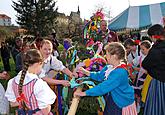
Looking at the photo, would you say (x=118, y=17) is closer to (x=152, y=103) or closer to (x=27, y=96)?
(x=152, y=103)

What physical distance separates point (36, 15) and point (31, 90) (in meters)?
38.7

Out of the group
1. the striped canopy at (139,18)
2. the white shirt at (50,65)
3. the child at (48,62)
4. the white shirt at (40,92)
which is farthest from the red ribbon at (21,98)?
the striped canopy at (139,18)

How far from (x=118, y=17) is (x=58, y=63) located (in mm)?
9162

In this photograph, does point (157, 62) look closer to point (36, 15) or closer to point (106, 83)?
point (106, 83)

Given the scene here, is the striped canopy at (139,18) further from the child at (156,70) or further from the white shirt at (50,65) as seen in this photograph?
the child at (156,70)

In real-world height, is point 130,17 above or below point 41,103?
above

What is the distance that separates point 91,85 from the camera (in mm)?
3242

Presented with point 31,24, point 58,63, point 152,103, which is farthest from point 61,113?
point 31,24

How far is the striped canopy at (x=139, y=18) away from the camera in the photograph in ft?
41.0

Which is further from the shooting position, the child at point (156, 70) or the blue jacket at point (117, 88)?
the child at point (156, 70)

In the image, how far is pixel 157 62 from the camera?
135 inches

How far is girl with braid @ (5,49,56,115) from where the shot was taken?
2.78 metres

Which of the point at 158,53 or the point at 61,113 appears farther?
the point at 61,113

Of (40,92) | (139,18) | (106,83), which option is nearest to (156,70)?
(106,83)
